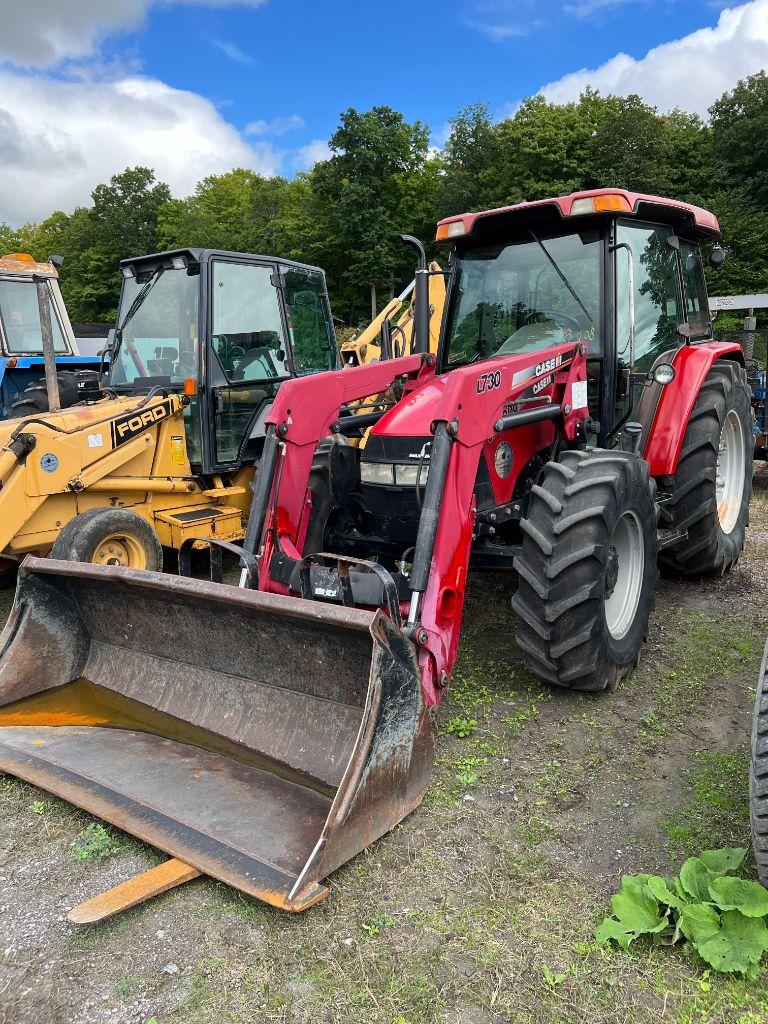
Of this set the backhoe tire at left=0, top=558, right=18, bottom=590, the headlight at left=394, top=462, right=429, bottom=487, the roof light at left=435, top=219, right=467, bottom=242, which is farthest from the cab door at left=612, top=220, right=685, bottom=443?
the backhoe tire at left=0, top=558, right=18, bottom=590

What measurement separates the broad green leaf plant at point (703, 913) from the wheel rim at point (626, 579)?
166cm

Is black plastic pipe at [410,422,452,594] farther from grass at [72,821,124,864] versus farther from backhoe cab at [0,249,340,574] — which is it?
backhoe cab at [0,249,340,574]

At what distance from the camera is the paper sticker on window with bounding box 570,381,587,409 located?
4.34m

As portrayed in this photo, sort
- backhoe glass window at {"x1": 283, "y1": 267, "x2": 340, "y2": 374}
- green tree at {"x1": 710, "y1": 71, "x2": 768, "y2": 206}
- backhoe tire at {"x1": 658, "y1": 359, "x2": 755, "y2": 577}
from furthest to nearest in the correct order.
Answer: green tree at {"x1": 710, "y1": 71, "x2": 768, "y2": 206}, backhoe glass window at {"x1": 283, "y1": 267, "x2": 340, "y2": 374}, backhoe tire at {"x1": 658, "y1": 359, "x2": 755, "y2": 577}

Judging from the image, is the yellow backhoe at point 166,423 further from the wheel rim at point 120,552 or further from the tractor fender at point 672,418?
the tractor fender at point 672,418

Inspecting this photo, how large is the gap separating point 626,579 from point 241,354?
3492 millimetres

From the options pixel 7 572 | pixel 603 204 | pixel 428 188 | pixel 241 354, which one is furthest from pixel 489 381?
pixel 428 188

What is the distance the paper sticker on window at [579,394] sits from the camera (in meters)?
4.34

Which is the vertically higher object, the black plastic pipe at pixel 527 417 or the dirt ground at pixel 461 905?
the black plastic pipe at pixel 527 417

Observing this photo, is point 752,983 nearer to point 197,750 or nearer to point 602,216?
point 197,750

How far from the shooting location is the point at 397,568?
13.2ft

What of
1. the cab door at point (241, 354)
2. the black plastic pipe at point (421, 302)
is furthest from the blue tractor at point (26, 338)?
the black plastic pipe at point (421, 302)

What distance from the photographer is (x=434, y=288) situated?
309 inches

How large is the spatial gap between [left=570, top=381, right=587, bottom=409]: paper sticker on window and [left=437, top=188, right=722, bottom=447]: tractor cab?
202 mm
